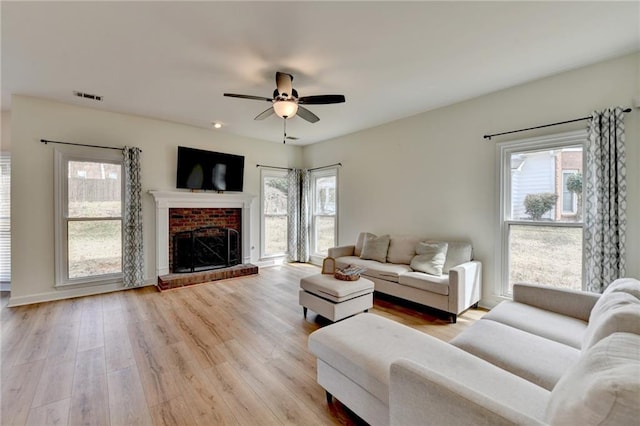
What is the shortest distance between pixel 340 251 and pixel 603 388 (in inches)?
159

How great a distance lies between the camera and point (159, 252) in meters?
4.61

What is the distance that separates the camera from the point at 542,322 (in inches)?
79.2

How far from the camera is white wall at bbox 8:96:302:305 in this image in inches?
142

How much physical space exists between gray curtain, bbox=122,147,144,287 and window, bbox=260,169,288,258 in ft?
7.66

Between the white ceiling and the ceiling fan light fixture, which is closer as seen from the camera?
the white ceiling

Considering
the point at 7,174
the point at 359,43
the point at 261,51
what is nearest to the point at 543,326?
the point at 359,43

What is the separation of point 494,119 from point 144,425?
14.9 feet

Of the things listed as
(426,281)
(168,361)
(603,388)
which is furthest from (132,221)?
(603,388)

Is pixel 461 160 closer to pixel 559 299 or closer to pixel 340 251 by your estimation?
pixel 559 299

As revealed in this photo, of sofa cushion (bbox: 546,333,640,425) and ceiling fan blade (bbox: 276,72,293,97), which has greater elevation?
ceiling fan blade (bbox: 276,72,293,97)

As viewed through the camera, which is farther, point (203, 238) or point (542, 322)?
point (203, 238)

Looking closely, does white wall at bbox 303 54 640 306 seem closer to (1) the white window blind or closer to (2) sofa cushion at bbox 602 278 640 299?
(2) sofa cushion at bbox 602 278 640 299

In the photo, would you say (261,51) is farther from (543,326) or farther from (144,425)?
(543,326)

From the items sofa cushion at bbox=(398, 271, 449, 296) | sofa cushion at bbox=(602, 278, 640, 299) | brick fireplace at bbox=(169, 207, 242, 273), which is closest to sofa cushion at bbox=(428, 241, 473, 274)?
sofa cushion at bbox=(398, 271, 449, 296)
